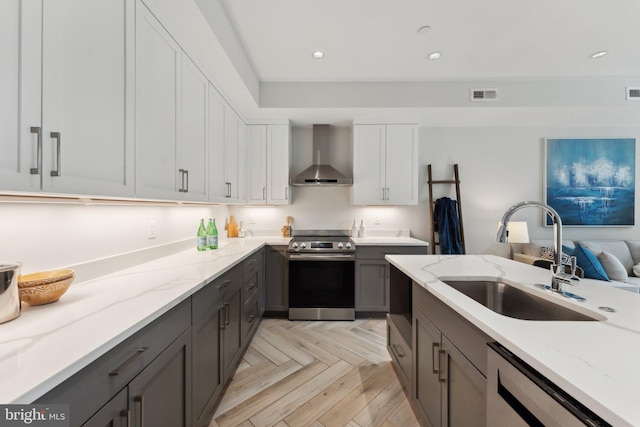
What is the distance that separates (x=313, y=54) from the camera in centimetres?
240

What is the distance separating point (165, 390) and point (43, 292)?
1.94 feet

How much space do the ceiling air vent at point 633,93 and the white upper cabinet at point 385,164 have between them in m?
2.27

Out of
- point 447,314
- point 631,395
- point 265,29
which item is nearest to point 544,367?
point 631,395

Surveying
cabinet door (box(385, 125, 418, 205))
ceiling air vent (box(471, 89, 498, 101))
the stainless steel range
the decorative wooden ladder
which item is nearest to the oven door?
the stainless steel range

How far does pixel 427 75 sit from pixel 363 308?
8.86 ft

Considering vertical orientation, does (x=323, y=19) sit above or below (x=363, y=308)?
above

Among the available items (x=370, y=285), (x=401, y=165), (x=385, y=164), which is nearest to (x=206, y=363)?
→ (x=370, y=285)

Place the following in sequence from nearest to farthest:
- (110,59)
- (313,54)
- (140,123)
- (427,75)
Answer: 1. (110,59)
2. (140,123)
3. (313,54)
4. (427,75)

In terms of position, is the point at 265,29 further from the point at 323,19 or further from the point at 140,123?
the point at 140,123

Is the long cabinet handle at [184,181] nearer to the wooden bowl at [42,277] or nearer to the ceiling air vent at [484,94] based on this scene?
the wooden bowl at [42,277]

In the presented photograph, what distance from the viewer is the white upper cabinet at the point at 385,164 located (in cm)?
320

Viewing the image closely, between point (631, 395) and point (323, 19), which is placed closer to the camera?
point (631, 395)

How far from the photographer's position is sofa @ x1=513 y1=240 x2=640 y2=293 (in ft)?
8.53

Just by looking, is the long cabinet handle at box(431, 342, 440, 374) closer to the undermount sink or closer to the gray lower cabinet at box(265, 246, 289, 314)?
the undermount sink
